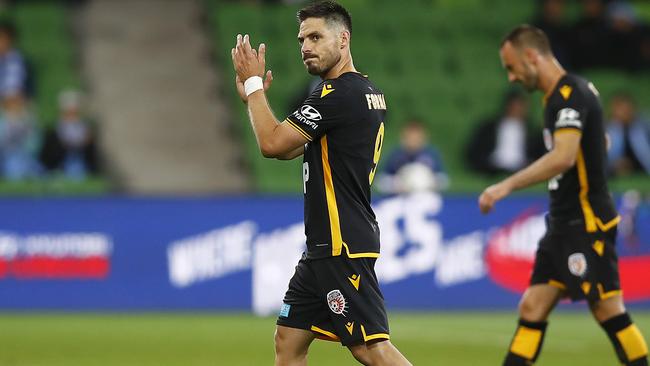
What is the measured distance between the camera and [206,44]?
20250mm

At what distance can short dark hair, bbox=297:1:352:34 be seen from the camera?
623 cm

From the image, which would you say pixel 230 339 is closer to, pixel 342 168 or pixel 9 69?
pixel 342 168

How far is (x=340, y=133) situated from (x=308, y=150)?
0.21m

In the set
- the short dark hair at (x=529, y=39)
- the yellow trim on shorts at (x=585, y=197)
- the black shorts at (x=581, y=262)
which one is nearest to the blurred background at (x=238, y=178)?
the black shorts at (x=581, y=262)

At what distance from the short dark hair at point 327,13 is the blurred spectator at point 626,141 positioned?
432 inches

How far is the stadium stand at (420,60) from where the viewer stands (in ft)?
60.9

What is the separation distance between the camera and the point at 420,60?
781 inches

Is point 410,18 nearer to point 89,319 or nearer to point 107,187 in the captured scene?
point 107,187

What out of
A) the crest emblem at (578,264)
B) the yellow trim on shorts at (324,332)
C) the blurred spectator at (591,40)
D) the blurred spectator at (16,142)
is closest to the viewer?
the yellow trim on shorts at (324,332)

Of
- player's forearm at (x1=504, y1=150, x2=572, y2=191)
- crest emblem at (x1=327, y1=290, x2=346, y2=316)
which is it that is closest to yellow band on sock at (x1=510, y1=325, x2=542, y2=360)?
player's forearm at (x1=504, y1=150, x2=572, y2=191)

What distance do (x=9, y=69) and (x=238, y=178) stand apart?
3636mm

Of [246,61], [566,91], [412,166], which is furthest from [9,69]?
[246,61]

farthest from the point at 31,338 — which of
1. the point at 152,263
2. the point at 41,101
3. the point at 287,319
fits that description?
the point at 41,101

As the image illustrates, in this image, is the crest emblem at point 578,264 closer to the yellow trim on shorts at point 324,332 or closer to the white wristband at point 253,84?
the yellow trim on shorts at point 324,332
